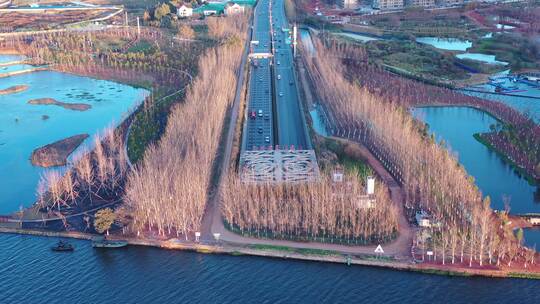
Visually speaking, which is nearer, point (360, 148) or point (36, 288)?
point (36, 288)

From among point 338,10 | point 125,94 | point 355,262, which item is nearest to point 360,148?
point 355,262

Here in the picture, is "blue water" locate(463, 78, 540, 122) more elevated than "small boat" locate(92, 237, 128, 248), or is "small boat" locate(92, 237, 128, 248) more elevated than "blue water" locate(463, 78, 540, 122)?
"blue water" locate(463, 78, 540, 122)

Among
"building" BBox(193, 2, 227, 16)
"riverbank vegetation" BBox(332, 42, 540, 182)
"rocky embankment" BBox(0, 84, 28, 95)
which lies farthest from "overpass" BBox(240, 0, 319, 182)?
"rocky embankment" BBox(0, 84, 28, 95)

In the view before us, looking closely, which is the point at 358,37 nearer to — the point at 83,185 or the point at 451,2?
the point at 451,2

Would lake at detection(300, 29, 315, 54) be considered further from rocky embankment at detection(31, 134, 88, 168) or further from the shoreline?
the shoreline

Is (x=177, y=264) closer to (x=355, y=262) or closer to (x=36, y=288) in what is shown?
(x=36, y=288)

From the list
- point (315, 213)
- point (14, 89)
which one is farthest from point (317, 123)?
point (14, 89)
